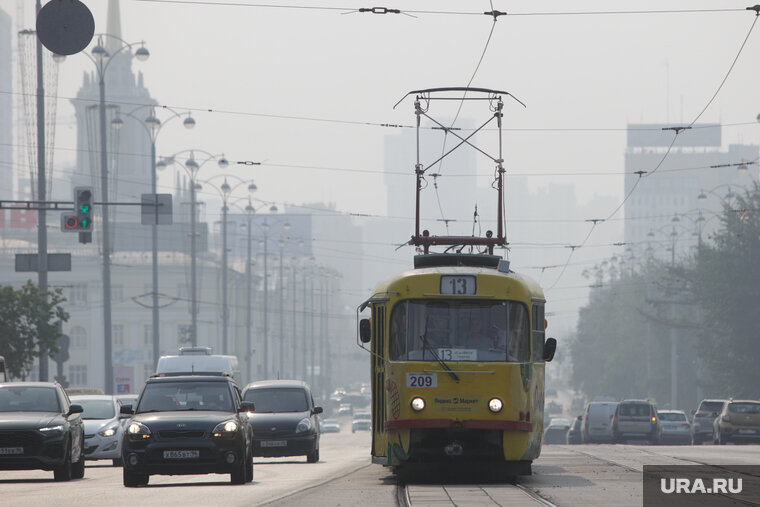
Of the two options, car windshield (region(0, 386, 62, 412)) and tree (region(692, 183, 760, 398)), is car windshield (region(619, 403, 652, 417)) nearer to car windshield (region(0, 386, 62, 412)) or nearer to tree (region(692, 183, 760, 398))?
tree (region(692, 183, 760, 398))

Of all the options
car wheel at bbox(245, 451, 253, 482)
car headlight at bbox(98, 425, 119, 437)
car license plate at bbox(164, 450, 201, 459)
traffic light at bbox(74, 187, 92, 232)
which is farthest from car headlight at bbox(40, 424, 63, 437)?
traffic light at bbox(74, 187, 92, 232)

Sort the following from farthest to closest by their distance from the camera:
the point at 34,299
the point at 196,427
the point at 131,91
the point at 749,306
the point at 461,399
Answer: the point at 131,91 < the point at 749,306 < the point at 34,299 < the point at 196,427 < the point at 461,399

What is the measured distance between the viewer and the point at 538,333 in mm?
19172

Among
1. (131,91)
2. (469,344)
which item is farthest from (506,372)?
(131,91)

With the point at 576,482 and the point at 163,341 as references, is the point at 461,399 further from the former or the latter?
the point at 163,341

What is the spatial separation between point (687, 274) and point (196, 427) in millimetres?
56022

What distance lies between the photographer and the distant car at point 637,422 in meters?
45.9

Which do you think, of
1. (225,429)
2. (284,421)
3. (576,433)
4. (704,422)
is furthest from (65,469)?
(576,433)

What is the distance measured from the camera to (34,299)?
40.7 metres

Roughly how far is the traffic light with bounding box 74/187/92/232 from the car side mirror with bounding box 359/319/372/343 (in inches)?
639

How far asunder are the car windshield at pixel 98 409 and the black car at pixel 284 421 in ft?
9.21

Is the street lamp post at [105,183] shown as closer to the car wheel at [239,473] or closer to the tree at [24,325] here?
the tree at [24,325]

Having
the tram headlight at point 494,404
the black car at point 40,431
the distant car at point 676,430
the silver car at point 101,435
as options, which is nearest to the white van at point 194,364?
the silver car at point 101,435

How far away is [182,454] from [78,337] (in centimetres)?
9450
